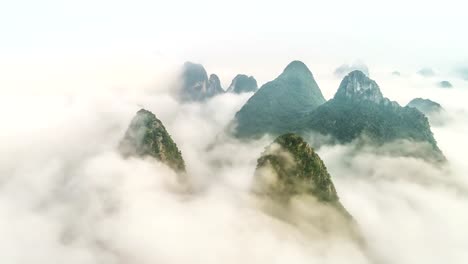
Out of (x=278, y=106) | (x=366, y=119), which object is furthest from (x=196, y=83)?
(x=366, y=119)

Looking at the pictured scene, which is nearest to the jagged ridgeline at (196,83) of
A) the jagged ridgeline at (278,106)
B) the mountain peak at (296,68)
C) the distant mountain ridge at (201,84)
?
the distant mountain ridge at (201,84)

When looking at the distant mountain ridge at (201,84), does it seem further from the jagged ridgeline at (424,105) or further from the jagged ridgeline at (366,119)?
the jagged ridgeline at (366,119)

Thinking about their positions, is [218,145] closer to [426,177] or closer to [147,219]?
[147,219]

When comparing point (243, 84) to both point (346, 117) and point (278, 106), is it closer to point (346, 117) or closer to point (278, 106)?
point (278, 106)

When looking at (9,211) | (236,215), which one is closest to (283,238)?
(236,215)

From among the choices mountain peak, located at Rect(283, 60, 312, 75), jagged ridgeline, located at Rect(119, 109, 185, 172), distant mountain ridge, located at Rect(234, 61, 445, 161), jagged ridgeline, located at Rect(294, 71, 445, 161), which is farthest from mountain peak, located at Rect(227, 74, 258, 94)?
jagged ridgeline, located at Rect(119, 109, 185, 172)

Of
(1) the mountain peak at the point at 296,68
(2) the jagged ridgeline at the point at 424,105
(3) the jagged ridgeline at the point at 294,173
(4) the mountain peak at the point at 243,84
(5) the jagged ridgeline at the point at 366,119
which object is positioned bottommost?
(3) the jagged ridgeline at the point at 294,173

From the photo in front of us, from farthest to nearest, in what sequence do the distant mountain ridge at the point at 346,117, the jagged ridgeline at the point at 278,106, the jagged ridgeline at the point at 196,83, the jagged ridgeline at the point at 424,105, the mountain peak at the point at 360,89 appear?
the jagged ridgeline at the point at 196,83 < the jagged ridgeline at the point at 424,105 < the jagged ridgeline at the point at 278,106 < the mountain peak at the point at 360,89 < the distant mountain ridge at the point at 346,117

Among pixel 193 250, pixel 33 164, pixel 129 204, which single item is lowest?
pixel 193 250
